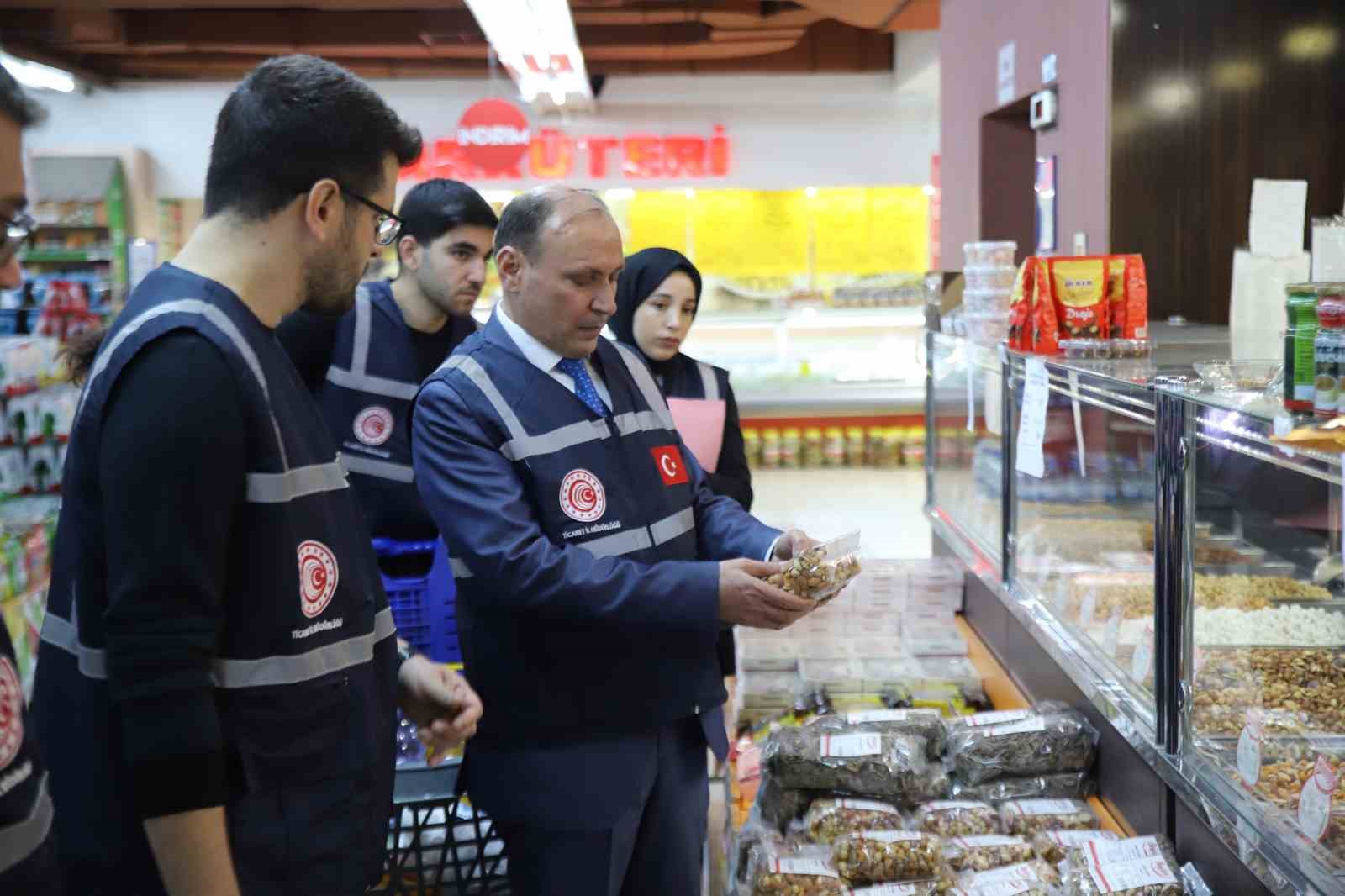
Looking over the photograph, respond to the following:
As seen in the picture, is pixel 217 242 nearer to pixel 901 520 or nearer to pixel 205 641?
pixel 205 641

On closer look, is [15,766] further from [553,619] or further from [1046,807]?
[1046,807]

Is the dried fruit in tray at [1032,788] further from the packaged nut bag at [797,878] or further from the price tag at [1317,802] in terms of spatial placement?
the price tag at [1317,802]

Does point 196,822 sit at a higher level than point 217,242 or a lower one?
lower

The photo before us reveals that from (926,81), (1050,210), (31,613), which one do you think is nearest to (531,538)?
(31,613)

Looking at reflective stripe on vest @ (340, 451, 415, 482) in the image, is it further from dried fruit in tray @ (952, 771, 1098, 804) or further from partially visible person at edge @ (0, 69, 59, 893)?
partially visible person at edge @ (0, 69, 59, 893)

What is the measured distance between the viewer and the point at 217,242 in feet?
4.70

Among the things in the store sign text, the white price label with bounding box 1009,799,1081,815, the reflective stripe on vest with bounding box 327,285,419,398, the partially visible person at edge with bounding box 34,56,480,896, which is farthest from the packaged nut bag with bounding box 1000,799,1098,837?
the store sign text

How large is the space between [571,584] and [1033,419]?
48.8 inches

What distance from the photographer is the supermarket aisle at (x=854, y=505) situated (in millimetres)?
7699

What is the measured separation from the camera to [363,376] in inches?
126

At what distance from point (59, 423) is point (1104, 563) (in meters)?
3.47

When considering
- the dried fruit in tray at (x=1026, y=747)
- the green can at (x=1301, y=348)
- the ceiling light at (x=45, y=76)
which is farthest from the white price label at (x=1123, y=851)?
the ceiling light at (x=45, y=76)

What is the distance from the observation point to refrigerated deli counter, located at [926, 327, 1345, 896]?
5.65 feet

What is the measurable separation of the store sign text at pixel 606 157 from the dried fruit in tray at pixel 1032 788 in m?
9.14
